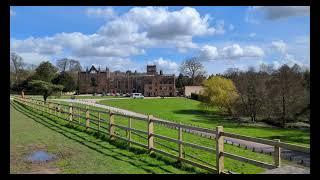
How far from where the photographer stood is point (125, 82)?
143m

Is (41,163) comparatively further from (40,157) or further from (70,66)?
(70,66)

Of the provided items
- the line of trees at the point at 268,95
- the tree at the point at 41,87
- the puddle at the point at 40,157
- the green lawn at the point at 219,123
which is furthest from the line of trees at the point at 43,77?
the puddle at the point at 40,157

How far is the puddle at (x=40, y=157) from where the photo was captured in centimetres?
994

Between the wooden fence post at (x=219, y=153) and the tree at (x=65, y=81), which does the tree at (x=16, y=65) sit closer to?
the tree at (x=65, y=81)

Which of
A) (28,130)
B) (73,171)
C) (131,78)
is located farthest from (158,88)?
(73,171)

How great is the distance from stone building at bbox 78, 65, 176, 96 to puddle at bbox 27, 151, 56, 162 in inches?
3943

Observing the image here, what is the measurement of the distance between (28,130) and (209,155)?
24.9 ft

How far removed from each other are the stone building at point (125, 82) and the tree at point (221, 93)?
6002cm

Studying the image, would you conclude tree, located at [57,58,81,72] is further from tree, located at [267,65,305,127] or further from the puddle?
the puddle
